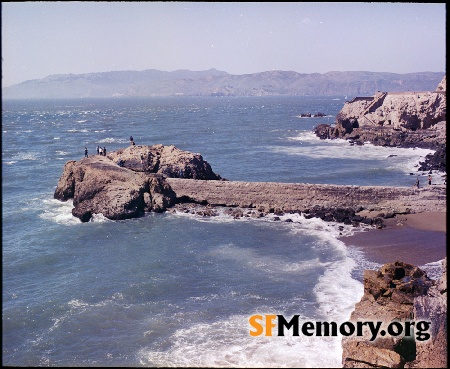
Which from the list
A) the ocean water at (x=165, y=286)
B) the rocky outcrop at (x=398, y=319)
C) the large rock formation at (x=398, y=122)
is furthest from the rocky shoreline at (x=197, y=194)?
the large rock formation at (x=398, y=122)

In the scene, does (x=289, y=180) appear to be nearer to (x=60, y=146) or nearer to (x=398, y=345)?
(x=398, y=345)

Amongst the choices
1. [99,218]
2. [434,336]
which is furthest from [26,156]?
[434,336]

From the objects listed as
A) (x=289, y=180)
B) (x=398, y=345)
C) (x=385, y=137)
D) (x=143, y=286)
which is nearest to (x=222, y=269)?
(x=143, y=286)

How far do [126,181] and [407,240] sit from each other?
530 inches

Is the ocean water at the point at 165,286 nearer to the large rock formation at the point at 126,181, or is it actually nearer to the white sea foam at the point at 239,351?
the white sea foam at the point at 239,351

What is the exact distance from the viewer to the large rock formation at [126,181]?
2312 cm

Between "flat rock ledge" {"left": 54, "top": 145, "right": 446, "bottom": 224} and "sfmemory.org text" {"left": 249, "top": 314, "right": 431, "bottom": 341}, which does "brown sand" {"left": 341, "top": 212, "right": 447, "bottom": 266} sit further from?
"sfmemory.org text" {"left": 249, "top": 314, "right": 431, "bottom": 341}

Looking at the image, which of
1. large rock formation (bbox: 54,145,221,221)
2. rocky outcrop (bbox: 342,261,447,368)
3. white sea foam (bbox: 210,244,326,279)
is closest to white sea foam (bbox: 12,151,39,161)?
large rock formation (bbox: 54,145,221,221)

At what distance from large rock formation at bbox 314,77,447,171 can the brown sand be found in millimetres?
23386

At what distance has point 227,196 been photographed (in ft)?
80.3

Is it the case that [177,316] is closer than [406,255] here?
Yes

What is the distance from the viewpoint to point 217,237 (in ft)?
66.0

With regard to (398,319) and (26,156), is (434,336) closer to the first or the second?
(398,319)

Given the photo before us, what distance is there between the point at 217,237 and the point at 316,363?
34.3 ft
